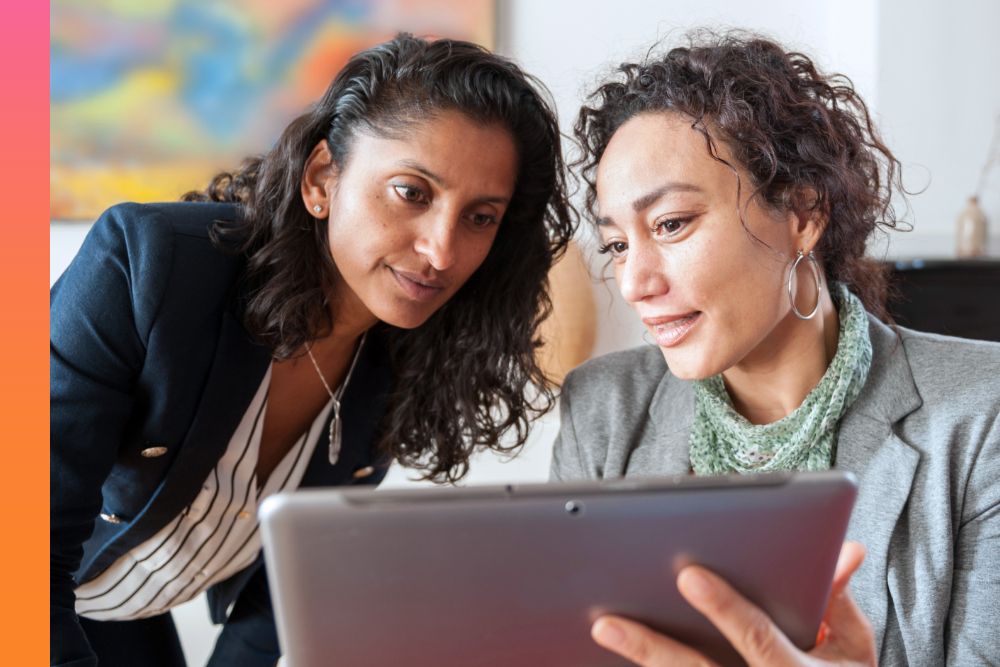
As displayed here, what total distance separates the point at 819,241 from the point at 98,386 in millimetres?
1054

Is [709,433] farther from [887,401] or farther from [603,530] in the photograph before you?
[603,530]

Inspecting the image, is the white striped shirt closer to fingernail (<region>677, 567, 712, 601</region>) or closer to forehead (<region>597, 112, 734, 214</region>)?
forehead (<region>597, 112, 734, 214</region>)

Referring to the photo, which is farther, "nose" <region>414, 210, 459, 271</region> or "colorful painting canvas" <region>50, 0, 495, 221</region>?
"colorful painting canvas" <region>50, 0, 495, 221</region>

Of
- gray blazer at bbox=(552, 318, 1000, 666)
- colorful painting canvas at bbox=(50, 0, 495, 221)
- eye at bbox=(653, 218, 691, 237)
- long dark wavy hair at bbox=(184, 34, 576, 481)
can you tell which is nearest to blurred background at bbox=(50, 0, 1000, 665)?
colorful painting canvas at bbox=(50, 0, 495, 221)

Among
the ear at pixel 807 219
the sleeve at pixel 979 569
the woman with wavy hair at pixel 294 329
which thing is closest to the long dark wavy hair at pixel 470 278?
the woman with wavy hair at pixel 294 329

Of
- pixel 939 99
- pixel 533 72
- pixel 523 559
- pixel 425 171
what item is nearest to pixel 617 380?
pixel 425 171

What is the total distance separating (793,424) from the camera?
1451mm

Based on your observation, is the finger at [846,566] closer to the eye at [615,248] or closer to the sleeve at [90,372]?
the eye at [615,248]

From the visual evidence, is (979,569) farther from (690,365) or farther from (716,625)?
(716,625)

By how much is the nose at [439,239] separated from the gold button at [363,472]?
0.48m

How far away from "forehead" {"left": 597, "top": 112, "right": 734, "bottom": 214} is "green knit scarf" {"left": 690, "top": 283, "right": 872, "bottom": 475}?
0.30 meters

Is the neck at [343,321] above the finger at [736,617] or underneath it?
above

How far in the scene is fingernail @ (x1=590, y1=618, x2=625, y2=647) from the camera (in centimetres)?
88

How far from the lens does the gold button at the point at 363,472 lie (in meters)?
1.82
